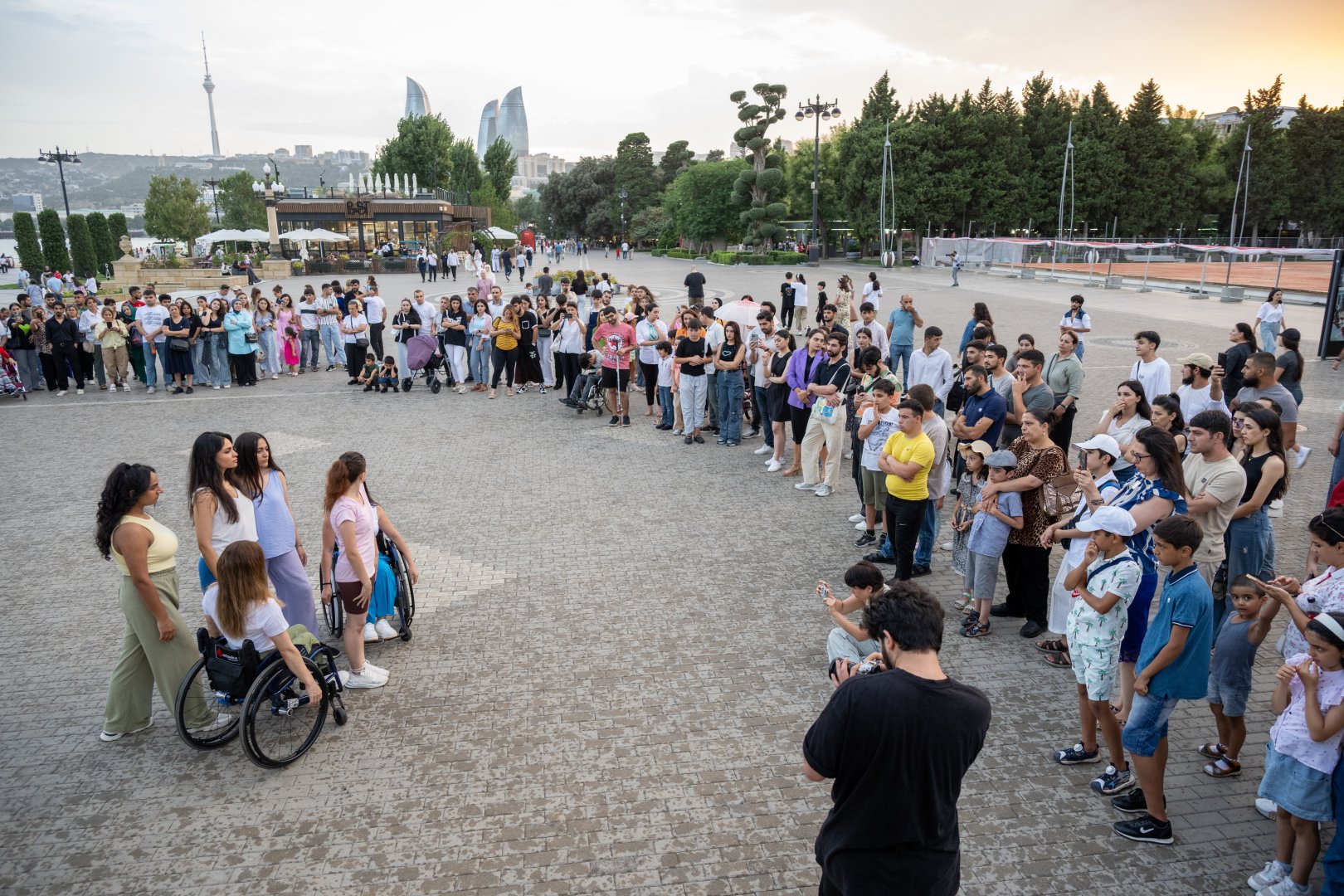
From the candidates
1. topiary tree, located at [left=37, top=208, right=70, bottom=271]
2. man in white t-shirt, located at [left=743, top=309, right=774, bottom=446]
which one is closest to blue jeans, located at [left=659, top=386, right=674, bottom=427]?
man in white t-shirt, located at [left=743, top=309, right=774, bottom=446]

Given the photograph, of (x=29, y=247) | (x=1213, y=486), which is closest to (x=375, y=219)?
(x=29, y=247)

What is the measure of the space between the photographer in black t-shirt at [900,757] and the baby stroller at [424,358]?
14383 millimetres

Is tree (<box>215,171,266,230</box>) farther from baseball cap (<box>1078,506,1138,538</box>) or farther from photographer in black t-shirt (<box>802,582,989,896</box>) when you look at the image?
photographer in black t-shirt (<box>802,582,989,896</box>)

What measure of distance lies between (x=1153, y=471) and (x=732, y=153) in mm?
146975

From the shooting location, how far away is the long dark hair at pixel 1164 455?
4.91 m

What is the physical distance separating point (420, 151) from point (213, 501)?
7944 centimetres

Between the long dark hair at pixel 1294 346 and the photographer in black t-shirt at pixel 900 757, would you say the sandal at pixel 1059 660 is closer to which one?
the photographer in black t-shirt at pixel 900 757

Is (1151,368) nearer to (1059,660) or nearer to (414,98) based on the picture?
(1059,660)

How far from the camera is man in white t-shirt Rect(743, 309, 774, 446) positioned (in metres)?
11.0

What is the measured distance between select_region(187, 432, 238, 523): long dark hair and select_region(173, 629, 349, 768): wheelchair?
84cm

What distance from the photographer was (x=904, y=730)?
2551 mm

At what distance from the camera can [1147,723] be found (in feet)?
13.4

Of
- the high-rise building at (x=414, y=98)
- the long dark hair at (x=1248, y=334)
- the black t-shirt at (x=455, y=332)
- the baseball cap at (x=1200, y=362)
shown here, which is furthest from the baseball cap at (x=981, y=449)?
the high-rise building at (x=414, y=98)

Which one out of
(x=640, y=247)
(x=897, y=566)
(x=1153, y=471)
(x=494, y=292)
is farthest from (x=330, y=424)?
(x=640, y=247)
